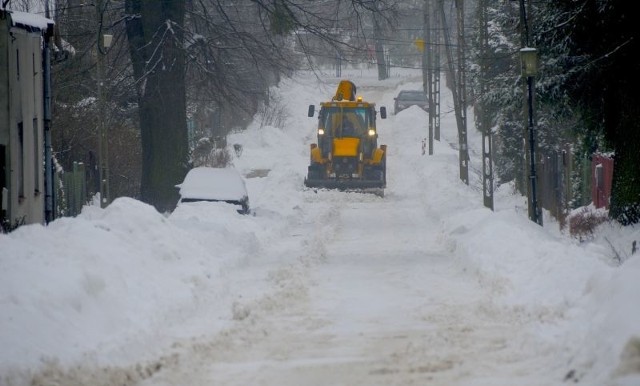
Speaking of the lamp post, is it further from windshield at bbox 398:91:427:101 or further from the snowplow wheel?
windshield at bbox 398:91:427:101

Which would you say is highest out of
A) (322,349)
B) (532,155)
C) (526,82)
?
(526,82)

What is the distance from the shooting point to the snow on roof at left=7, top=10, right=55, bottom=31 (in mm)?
20297

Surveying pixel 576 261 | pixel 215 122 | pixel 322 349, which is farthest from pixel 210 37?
pixel 215 122

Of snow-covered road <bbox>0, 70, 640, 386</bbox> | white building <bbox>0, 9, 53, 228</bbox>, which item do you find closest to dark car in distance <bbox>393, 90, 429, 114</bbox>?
white building <bbox>0, 9, 53, 228</bbox>

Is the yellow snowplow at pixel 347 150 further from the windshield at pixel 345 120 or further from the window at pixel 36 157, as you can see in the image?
the window at pixel 36 157

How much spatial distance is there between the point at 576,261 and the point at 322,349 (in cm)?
428

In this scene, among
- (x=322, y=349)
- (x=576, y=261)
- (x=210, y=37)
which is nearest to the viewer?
(x=322, y=349)

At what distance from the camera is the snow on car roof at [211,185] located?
24.8 m

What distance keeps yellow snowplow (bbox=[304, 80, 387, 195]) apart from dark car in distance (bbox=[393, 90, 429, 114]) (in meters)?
41.0

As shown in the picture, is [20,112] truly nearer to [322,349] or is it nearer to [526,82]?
[526,82]

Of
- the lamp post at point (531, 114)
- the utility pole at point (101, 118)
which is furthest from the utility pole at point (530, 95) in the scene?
the utility pole at point (101, 118)

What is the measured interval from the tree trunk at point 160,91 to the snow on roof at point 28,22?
151 inches

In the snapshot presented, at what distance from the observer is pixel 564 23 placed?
2300 cm

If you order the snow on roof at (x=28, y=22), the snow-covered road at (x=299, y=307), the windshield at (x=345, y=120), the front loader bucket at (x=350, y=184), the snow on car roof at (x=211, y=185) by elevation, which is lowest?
the snow-covered road at (x=299, y=307)
